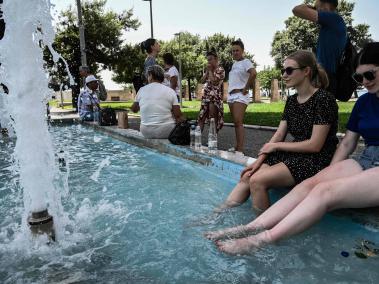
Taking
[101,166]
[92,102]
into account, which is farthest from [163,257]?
[92,102]

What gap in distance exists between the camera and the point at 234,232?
3.06m

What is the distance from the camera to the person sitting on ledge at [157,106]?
6.77 metres

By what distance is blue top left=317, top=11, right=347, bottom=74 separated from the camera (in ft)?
14.2

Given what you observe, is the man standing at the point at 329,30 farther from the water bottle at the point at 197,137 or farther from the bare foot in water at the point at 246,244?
the bare foot in water at the point at 246,244

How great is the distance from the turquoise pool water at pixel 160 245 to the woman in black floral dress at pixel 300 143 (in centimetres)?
31

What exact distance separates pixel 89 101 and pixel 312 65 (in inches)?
431

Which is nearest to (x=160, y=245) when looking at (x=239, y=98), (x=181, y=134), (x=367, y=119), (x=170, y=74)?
(x=367, y=119)

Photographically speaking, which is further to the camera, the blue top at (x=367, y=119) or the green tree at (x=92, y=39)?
the green tree at (x=92, y=39)

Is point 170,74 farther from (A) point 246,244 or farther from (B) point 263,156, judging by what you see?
(A) point 246,244

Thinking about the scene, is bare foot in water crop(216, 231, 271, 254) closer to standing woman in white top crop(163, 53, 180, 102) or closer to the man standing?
the man standing

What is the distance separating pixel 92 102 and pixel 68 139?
3100mm

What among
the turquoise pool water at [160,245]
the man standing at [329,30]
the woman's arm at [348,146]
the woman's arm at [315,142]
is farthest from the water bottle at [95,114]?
the woman's arm at [348,146]

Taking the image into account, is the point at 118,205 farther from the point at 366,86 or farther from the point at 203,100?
the point at 203,100

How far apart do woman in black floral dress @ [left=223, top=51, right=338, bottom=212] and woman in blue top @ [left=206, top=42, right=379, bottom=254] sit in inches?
7.9
